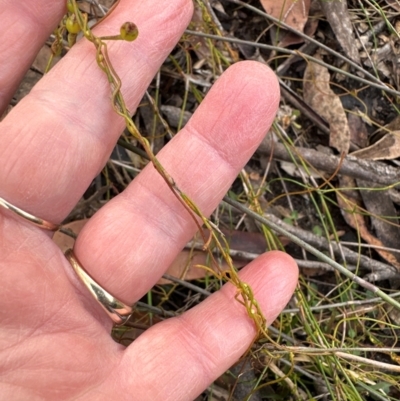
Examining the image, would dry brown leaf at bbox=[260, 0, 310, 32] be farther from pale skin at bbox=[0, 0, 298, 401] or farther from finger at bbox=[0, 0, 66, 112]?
finger at bbox=[0, 0, 66, 112]

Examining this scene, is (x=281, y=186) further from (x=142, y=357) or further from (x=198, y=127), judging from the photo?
(x=142, y=357)

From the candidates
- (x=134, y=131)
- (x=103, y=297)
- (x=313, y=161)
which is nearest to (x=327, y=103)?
(x=313, y=161)

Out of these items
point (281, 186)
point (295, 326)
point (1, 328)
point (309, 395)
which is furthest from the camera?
point (281, 186)

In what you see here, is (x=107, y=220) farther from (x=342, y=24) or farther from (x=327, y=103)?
(x=342, y=24)

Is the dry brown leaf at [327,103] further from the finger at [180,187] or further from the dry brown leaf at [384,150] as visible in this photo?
the finger at [180,187]

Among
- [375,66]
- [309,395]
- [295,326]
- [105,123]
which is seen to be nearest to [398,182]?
[375,66]
